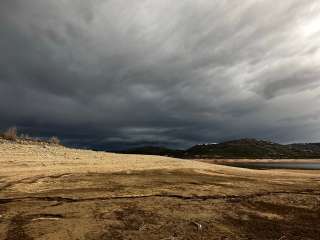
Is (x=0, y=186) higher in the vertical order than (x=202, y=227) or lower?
higher

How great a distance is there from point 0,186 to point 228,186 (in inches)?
391

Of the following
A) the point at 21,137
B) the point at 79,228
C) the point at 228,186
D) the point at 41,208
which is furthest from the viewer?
the point at 21,137

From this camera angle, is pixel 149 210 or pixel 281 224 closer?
pixel 281 224

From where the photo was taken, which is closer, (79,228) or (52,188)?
A: (79,228)

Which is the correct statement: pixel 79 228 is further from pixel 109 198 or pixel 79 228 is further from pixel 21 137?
pixel 21 137

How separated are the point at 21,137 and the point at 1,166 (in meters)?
22.4

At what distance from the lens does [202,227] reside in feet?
26.3

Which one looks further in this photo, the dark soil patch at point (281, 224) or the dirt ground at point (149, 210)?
the dark soil patch at point (281, 224)

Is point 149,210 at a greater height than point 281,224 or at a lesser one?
greater

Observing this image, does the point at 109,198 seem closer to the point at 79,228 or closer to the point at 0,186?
the point at 79,228

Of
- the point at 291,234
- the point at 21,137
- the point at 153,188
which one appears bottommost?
the point at 291,234

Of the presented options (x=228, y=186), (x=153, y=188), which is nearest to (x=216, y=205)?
(x=153, y=188)

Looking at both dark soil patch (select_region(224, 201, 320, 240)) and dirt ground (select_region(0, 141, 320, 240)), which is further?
dark soil patch (select_region(224, 201, 320, 240))

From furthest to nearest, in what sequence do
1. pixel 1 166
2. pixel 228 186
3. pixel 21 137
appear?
pixel 21 137
pixel 1 166
pixel 228 186
